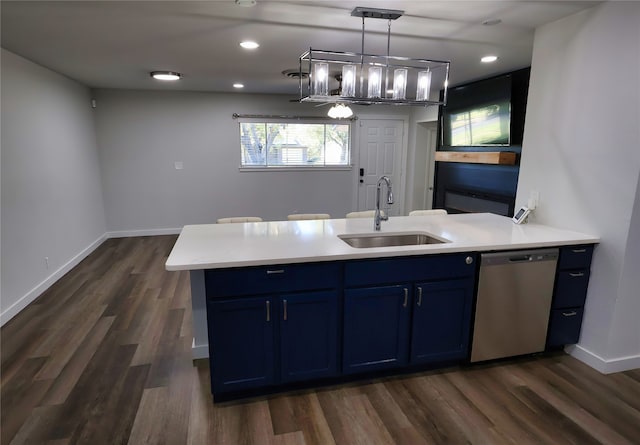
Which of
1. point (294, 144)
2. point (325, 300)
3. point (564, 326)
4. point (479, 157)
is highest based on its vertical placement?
point (294, 144)

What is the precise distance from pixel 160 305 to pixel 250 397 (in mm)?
1740

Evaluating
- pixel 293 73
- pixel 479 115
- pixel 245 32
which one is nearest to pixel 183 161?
pixel 293 73

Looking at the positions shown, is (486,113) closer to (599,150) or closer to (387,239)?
(599,150)

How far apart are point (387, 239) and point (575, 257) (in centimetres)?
130

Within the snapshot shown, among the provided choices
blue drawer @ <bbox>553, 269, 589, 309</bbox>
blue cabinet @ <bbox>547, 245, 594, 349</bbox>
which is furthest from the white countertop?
blue drawer @ <bbox>553, 269, 589, 309</bbox>

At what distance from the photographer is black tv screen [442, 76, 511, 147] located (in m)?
4.57

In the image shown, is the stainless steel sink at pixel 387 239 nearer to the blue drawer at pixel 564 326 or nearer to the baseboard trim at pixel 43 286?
the blue drawer at pixel 564 326

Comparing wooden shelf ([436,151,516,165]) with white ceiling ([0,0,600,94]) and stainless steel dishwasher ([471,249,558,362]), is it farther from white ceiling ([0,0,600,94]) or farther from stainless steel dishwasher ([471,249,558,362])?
stainless steel dishwasher ([471,249,558,362])

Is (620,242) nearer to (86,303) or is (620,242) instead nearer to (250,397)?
(250,397)

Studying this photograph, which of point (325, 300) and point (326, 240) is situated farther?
point (326, 240)

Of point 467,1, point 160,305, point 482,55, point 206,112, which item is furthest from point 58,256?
point 482,55

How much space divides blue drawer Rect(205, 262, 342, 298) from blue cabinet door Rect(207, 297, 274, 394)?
65mm

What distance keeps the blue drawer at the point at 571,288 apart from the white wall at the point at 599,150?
5 cm

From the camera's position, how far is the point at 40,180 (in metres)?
3.98
